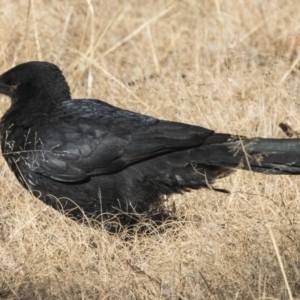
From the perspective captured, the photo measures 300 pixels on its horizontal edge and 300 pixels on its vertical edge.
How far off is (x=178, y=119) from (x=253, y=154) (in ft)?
5.71

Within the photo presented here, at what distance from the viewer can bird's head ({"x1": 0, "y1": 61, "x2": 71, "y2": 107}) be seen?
18.5 feet

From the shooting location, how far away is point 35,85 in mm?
5707

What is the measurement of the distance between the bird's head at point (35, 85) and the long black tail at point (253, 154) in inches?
44.2

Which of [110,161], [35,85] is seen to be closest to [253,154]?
[110,161]

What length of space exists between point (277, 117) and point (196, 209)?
145cm

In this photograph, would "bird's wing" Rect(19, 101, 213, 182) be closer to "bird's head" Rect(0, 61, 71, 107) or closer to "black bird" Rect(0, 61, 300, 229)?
"black bird" Rect(0, 61, 300, 229)

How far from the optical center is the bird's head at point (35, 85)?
5625 millimetres

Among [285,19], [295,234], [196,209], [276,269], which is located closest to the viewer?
[276,269]

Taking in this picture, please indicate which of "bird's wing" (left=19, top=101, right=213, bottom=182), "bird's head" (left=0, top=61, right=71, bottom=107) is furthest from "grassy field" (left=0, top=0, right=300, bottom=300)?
"bird's head" (left=0, top=61, right=71, bottom=107)

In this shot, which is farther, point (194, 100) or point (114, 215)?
point (194, 100)

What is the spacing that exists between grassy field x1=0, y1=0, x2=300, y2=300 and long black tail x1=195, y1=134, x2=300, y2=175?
0.16m

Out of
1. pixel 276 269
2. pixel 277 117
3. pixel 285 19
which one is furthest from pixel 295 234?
pixel 285 19

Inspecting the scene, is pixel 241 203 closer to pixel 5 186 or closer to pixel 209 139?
pixel 209 139

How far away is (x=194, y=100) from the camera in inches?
259
